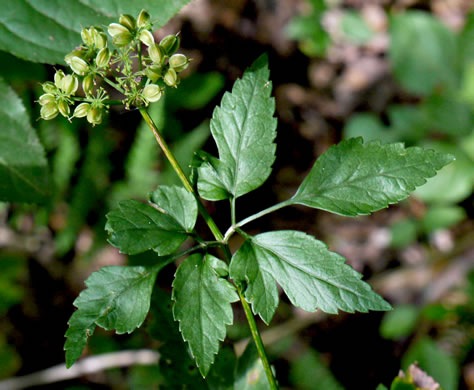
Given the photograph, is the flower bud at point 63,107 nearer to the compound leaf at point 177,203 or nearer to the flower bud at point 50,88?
the flower bud at point 50,88

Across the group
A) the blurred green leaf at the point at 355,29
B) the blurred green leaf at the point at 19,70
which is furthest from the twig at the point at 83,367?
the blurred green leaf at the point at 355,29

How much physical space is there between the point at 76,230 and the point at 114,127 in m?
0.78

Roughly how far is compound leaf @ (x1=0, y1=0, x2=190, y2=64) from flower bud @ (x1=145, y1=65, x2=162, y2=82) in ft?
1.73

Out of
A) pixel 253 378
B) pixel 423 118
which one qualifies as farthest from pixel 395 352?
pixel 253 378

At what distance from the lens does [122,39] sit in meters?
1.36

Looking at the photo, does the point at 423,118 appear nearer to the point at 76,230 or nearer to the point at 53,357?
the point at 76,230

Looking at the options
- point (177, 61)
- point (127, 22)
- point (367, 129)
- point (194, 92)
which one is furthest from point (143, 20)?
point (367, 129)

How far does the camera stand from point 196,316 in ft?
4.20

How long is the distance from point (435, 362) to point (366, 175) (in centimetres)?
215

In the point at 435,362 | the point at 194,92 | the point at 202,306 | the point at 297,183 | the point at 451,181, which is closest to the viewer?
the point at 202,306

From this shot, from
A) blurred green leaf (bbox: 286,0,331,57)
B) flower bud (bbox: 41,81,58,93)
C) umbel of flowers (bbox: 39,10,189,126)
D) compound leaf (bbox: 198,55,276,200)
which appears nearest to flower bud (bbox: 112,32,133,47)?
umbel of flowers (bbox: 39,10,189,126)

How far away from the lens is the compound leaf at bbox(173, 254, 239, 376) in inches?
49.7

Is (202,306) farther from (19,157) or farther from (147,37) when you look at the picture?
(19,157)

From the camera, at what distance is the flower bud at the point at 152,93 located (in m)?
1.32
